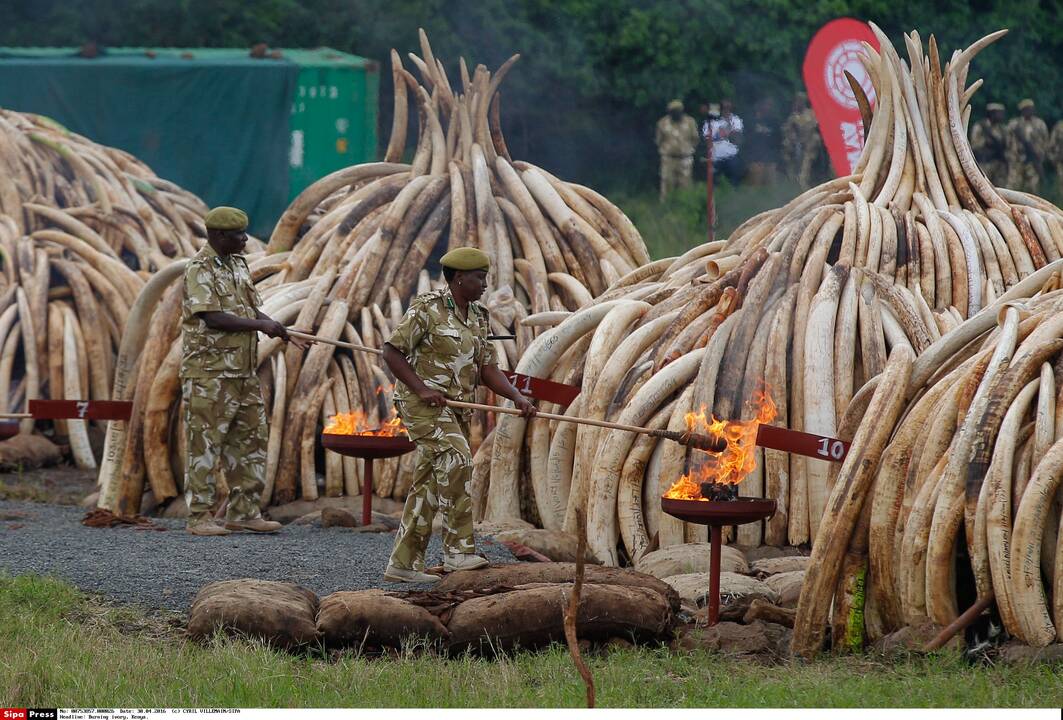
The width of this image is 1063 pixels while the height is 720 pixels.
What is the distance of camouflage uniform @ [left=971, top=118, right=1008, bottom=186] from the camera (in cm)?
2580

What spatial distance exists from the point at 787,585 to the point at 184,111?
16877 millimetres

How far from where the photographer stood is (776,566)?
Result: 349 inches

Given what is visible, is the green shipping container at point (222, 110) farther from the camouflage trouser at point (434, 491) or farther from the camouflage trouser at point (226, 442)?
the camouflage trouser at point (434, 491)

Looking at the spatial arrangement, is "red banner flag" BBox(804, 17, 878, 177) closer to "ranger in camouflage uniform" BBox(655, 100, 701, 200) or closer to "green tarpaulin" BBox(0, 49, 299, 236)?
"green tarpaulin" BBox(0, 49, 299, 236)

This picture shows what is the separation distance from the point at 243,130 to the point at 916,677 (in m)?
18.2

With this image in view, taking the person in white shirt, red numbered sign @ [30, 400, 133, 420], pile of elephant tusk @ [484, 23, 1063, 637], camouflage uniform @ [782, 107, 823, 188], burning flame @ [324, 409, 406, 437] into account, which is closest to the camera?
pile of elephant tusk @ [484, 23, 1063, 637]

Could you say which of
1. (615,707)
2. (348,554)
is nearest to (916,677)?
(615,707)

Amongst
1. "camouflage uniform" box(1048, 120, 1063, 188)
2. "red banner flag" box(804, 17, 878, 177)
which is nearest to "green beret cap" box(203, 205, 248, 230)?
"red banner flag" box(804, 17, 878, 177)

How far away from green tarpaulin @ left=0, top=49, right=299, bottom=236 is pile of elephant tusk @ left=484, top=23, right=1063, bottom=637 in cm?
1245

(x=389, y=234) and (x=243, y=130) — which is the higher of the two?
(x=243, y=130)

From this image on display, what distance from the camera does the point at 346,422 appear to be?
11.0 meters

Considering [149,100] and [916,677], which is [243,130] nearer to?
[149,100]

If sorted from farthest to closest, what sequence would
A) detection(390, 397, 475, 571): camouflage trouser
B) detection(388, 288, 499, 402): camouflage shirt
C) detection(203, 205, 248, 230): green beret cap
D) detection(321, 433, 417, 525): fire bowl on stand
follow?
detection(203, 205, 248, 230): green beret cap, detection(321, 433, 417, 525): fire bowl on stand, detection(388, 288, 499, 402): camouflage shirt, detection(390, 397, 475, 571): camouflage trouser

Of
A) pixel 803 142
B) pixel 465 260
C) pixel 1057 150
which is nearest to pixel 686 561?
pixel 465 260
